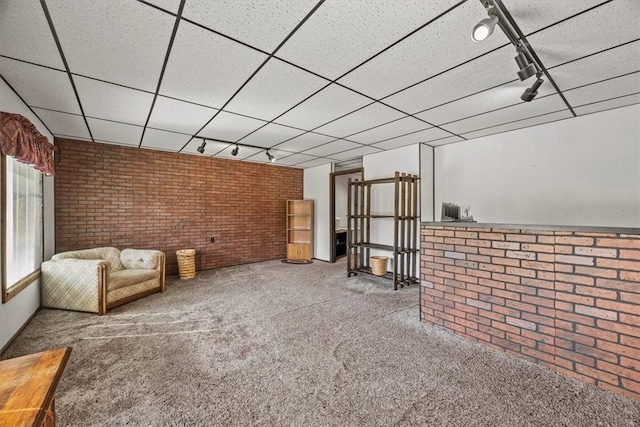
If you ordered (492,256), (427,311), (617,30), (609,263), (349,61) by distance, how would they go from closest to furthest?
(617,30) → (609,263) → (349,61) → (492,256) → (427,311)

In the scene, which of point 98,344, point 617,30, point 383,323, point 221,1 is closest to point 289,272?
point 383,323

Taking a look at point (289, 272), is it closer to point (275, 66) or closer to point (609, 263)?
point (275, 66)

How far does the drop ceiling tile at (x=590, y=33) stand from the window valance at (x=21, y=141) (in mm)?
4258

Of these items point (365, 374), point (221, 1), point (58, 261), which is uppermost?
point (221, 1)

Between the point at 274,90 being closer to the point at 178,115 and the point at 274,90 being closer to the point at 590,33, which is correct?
the point at 178,115

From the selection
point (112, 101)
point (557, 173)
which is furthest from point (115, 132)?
point (557, 173)

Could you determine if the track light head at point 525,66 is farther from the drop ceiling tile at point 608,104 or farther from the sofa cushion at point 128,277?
the sofa cushion at point 128,277

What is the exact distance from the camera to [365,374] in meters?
2.10

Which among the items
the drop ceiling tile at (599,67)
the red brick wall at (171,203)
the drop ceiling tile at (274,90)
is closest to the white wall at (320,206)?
the red brick wall at (171,203)

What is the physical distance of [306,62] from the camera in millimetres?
2055

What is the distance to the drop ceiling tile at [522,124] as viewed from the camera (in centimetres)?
322

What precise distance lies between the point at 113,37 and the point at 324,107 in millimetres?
1875

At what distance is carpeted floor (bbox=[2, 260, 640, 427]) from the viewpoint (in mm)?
1689

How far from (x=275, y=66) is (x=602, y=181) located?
3984 mm
